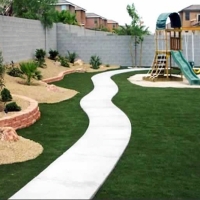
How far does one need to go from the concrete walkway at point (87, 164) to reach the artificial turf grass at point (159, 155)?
163 mm

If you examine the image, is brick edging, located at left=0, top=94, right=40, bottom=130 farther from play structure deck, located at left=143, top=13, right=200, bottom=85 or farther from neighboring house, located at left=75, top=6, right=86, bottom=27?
neighboring house, located at left=75, top=6, right=86, bottom=27

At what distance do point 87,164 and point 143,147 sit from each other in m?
1.49

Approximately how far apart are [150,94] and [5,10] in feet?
76.0

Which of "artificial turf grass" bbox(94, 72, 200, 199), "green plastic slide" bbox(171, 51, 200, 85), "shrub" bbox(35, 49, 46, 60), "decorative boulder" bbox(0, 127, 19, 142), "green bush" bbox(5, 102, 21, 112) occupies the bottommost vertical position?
"artificial turf grass" bbox(94, 72, 200, 199)

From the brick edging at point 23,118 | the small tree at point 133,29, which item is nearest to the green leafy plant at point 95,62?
the small tree at point 133,29

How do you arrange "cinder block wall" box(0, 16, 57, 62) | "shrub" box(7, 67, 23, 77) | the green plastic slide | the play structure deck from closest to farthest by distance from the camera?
"shrub" box(7, 67, 23, 77) → the green plastic slide → "cinder block wall" box(0, 16, 57, 62) → the play structure deck

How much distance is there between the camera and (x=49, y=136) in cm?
806

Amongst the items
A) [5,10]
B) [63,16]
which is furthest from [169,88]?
[63,16]

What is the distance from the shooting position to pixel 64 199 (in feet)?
15.4

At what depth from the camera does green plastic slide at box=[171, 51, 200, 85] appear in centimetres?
1739

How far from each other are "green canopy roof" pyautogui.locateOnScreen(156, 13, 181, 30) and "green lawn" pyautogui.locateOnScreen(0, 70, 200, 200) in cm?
769

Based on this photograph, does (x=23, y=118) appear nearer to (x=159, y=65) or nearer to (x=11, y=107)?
(x=11, y=107)

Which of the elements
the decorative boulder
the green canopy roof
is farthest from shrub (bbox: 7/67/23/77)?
the decorative boulder

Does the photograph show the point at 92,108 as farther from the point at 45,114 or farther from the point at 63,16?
the point at 63,16
